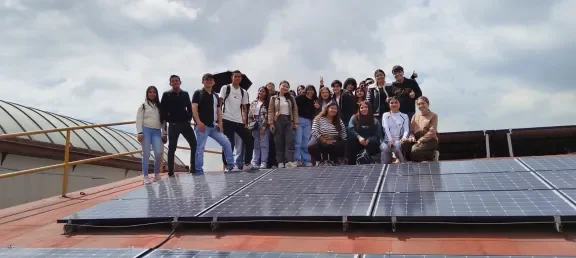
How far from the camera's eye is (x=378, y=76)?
8859 mm

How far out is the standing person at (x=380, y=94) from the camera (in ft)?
28.6

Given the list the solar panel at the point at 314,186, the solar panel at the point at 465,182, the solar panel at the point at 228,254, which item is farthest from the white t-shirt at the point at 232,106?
the solar panel at the point at 228,254

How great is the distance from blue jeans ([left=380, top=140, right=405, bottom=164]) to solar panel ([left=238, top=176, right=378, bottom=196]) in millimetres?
2147

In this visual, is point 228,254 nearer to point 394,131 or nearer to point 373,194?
point 373,194

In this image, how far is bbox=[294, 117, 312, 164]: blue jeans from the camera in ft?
28.4

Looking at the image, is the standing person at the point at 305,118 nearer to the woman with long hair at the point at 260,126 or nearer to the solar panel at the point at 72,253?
the woman with long hair at the point at 260,126

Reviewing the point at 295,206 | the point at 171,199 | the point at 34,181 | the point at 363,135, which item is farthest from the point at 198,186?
the point at 34,181

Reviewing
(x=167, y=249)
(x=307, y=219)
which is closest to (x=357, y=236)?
(x=307, y=219)

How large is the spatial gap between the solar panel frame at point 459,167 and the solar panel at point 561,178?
34 cm

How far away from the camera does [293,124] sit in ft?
27.9

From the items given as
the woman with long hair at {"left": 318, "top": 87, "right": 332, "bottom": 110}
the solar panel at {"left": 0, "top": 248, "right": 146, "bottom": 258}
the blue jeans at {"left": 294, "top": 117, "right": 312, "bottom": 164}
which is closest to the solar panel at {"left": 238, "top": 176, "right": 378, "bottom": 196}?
the solar panel at {"left": 0, "top": 248, "right": 146, "bottom": 258}

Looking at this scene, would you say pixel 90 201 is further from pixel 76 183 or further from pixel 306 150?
pixel 76 183

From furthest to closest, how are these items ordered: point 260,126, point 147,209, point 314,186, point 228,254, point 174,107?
1. point 260,126
2. point 174,107
3. point 314,186
4. point 147,209
5. point 228,254

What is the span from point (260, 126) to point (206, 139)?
45.2 inches
